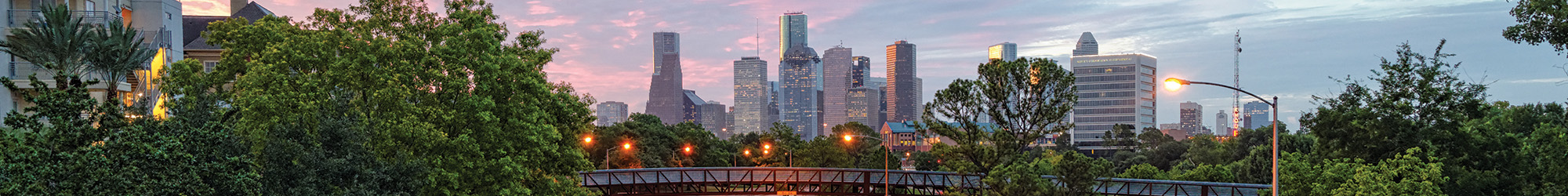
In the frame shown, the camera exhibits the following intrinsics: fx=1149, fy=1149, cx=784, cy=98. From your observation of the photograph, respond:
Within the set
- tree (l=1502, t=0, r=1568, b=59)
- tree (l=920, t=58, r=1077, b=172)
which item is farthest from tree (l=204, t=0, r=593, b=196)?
tree (l=1502, t=0, r=1568, b=59)

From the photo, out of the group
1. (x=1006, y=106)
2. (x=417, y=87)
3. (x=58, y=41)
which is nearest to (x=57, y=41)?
(x=58, y=41)

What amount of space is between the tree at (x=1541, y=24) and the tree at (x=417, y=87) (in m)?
22.6

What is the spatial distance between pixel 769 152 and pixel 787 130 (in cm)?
656

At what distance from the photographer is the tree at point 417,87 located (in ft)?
94.2

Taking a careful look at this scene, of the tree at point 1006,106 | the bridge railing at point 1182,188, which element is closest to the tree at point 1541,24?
the tree at point 1006,106

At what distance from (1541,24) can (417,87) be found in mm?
26201

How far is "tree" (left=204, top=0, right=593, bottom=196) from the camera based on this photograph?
94.2 feet

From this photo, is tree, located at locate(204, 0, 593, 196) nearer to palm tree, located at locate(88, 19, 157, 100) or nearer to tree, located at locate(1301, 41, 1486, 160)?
palm tree, located at locate(88, 19, 157, 100)

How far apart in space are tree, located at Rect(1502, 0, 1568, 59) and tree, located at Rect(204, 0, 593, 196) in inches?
890

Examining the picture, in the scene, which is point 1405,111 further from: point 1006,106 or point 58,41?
point 58,41

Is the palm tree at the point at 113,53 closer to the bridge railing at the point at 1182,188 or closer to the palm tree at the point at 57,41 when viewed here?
the palm tree at the point at 57,41

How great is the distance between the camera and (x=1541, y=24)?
72.6ft

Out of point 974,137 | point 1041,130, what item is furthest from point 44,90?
point 1041,130

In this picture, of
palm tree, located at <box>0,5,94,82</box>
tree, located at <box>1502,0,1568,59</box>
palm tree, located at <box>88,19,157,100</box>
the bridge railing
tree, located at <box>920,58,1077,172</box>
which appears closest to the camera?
tree, located at <box>1502,0,1568,59</box>
